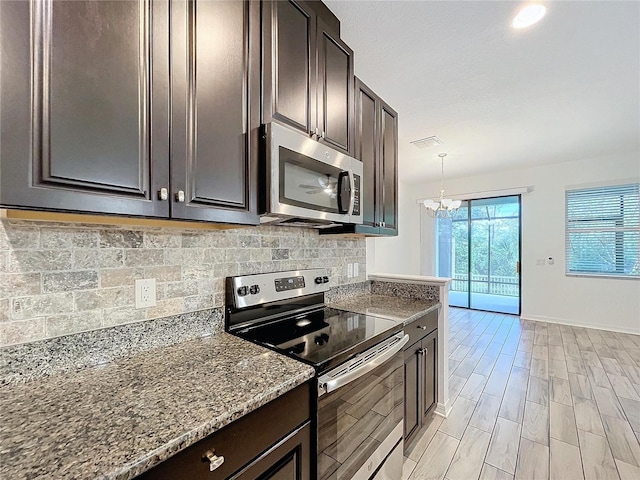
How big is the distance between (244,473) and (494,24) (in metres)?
2.55

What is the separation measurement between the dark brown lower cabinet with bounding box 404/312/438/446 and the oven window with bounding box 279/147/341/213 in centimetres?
95

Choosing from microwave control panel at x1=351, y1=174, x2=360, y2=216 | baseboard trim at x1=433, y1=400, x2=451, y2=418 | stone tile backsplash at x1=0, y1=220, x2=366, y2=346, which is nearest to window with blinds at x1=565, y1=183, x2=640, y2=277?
baseboard trim at x1=433, y1=400, x2=451, y2=418

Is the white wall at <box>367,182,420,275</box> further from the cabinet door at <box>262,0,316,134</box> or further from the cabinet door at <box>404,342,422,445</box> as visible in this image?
the cabinet door at <box>262,0,316,134</box>

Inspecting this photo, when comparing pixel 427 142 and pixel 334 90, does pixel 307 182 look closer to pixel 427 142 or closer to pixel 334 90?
pixel 334 90

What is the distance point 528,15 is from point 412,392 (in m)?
2.41

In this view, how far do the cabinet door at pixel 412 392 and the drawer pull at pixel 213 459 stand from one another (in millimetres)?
1235

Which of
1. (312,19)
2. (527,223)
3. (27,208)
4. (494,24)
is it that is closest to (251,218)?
(27,208)

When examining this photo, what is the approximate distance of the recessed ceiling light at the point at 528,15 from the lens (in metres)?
1.59

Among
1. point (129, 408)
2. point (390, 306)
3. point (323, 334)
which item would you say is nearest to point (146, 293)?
point (129, 408)

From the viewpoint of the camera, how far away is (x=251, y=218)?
44.8 inches

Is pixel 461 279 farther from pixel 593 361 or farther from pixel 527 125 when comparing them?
pixel 527 125

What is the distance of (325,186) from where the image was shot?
1.42 metres

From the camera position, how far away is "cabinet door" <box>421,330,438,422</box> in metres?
1.93

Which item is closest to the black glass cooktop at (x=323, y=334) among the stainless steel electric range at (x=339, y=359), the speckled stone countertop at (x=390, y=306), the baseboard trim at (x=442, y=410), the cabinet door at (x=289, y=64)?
the stainless steel electric range at (x=339, y=359)
